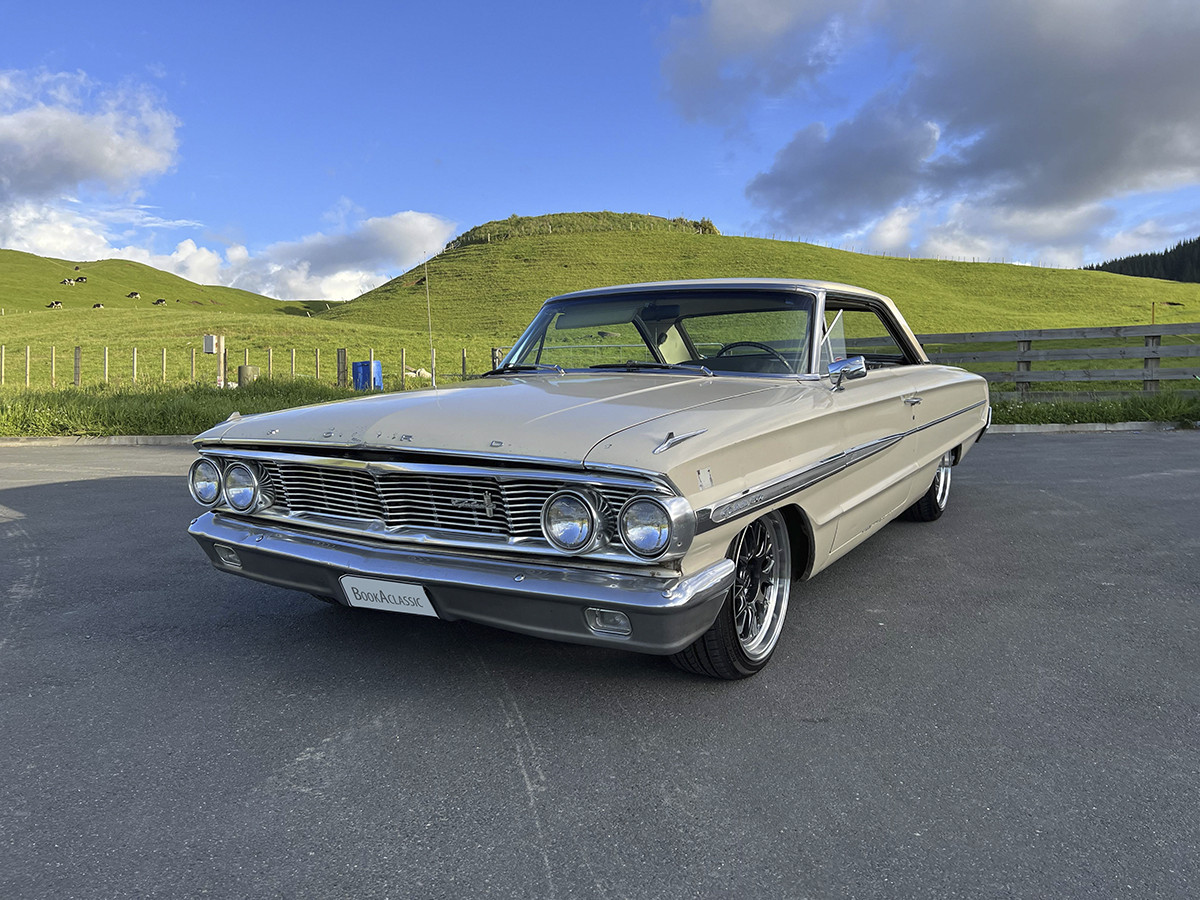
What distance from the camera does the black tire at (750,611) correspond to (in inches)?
112

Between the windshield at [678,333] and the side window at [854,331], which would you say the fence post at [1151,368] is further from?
the windshield at [678,333]

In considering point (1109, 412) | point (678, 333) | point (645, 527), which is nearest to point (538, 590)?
point (645, 527)

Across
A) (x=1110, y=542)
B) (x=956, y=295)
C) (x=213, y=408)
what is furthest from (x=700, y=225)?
(x=1110, y=542)

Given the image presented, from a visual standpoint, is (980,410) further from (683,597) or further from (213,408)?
(213,408)

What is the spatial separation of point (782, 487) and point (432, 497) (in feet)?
3.83

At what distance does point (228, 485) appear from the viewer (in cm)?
331

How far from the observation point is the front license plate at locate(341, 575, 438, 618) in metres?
2.71

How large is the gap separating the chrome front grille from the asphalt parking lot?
60 centimetres

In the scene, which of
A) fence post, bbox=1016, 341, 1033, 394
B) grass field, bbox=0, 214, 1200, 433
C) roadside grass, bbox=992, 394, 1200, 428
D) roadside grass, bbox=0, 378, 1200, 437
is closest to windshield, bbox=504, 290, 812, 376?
roadside grass, bbox=0, 378, 1200, 437

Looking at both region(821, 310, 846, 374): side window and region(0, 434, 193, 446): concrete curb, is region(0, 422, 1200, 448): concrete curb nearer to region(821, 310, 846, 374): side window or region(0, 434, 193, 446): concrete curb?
region(0, 434, 193, 446): concrete curb

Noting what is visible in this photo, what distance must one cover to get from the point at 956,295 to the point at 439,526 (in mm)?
62716

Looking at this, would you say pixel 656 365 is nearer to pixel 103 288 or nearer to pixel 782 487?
pixel 782 487

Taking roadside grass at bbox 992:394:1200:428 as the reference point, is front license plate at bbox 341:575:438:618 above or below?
below

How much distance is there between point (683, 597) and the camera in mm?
2432
